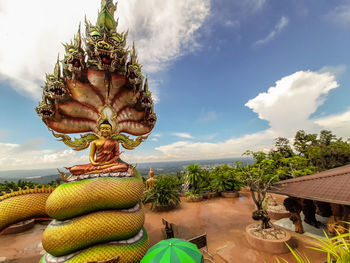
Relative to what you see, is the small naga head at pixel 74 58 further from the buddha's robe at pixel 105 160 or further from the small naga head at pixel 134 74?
the buddha's robe at pixel 105 160

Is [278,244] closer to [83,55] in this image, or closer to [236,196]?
[236,196]

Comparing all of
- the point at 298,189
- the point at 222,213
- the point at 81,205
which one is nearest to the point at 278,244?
the point at 298,189

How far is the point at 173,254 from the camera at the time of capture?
10.9 feet

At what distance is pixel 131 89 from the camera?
289 inches

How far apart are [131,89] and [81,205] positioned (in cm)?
500

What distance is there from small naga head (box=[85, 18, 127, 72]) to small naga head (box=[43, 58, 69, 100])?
1304mm

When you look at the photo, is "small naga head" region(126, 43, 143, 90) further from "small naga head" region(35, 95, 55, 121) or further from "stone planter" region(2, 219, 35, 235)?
"stone planter" region(2, 219, 35, 235)

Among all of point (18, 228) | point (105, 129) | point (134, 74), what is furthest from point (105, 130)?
point (18, 228)

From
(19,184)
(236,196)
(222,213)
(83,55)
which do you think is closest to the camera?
(83,55)

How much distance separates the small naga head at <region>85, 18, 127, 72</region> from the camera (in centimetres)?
580

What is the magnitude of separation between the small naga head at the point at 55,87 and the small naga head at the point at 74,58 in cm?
47

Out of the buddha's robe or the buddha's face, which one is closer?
the buddha's robe

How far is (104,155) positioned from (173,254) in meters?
4.27

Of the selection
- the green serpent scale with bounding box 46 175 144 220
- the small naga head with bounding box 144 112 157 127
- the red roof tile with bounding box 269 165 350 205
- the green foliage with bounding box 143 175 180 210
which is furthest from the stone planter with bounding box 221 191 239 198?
the green serpent scale with bounding box 46 175 144 220
